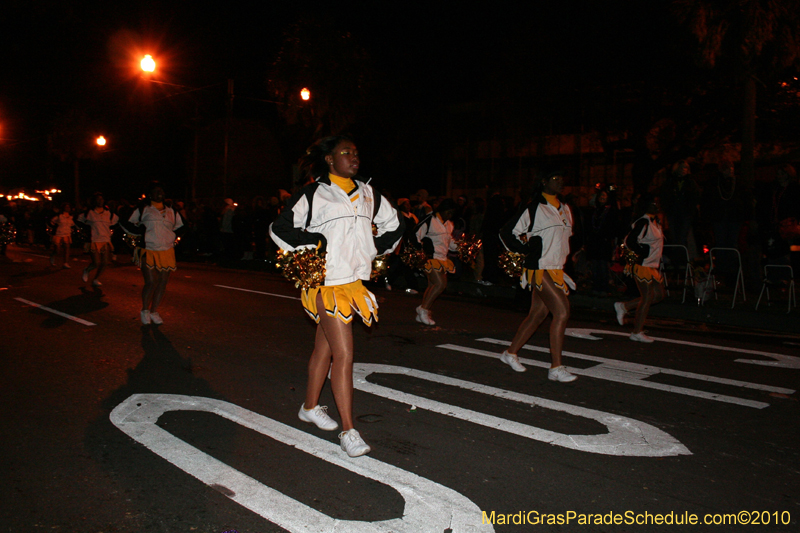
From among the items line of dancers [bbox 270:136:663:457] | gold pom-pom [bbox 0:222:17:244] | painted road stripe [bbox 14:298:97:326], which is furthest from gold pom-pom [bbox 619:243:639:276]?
gold pom-pom [bbox 0:222:17:244]

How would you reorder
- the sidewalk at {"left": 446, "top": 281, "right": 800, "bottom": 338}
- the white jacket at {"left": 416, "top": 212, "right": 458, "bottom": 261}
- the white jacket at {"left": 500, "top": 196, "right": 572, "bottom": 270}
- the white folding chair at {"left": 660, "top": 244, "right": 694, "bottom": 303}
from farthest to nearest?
1. the white folding chair at {"left": 660, "top": 244, "right": 694, "bottom": 303}
2. the sidewalk at {"left": 446, "top": 281, "right": 800, "bottom": 338}
3. the white jacket at {"left": 416, "top": 212, "right": 458, "bottom": 261}
4. the white jacket at {"left": 500, "top": 196, "right": 572, "bottom": 270}

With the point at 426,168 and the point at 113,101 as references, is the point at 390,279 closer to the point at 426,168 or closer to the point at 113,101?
the point at 426,168

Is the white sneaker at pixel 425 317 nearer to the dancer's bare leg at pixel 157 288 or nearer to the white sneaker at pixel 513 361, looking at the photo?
the white sneaker at pixel 513 361

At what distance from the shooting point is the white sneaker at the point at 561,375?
603 centimetres

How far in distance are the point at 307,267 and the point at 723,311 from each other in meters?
8.69

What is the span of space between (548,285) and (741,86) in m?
16.1

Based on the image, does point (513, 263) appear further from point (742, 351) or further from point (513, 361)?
point (742, 351)

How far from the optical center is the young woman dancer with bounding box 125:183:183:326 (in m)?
9.15

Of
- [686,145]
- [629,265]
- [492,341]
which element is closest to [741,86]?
[686,145]

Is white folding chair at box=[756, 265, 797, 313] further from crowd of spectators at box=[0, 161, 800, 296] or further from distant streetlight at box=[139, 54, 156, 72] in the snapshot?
distant streetlight at box=[139, 54, 156, 72]

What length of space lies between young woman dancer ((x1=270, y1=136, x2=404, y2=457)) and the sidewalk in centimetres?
674

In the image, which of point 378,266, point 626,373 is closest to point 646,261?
point 626,373

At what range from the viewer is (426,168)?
117 feet

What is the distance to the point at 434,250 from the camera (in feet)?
31.3
